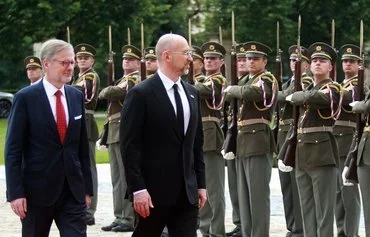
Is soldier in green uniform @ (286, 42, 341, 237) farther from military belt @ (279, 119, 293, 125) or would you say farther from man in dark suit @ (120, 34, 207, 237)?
man in dark suit @ (120, 34, 207, 237)

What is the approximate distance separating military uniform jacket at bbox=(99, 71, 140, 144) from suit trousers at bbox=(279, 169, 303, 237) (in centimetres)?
216

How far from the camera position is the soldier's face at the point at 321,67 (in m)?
10.1

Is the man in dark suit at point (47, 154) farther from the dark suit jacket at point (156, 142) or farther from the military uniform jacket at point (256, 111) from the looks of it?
the military uniform jacket at point (256, 111)

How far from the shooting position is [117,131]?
12.7m

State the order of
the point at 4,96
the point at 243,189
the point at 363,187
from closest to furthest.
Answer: the point at 363,187
the point at 243,189
the point at 4,96

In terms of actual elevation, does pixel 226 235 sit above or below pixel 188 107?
below

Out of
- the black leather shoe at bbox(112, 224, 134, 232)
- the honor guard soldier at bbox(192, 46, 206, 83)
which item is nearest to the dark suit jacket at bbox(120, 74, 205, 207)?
the honor guard soldier at bbox(192, 46, 206, 83)

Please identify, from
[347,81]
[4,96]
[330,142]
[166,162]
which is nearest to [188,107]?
[166,162]

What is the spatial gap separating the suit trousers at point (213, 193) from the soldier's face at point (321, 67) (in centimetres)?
189

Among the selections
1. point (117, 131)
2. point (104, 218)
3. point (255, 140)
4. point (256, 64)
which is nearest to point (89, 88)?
point (117, 131)

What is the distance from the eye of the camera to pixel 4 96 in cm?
3869

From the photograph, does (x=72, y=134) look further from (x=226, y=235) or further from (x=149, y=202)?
(x=226, y=235)

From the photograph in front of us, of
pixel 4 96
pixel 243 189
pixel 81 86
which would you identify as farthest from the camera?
pixel 4 96

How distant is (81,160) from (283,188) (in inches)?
153
